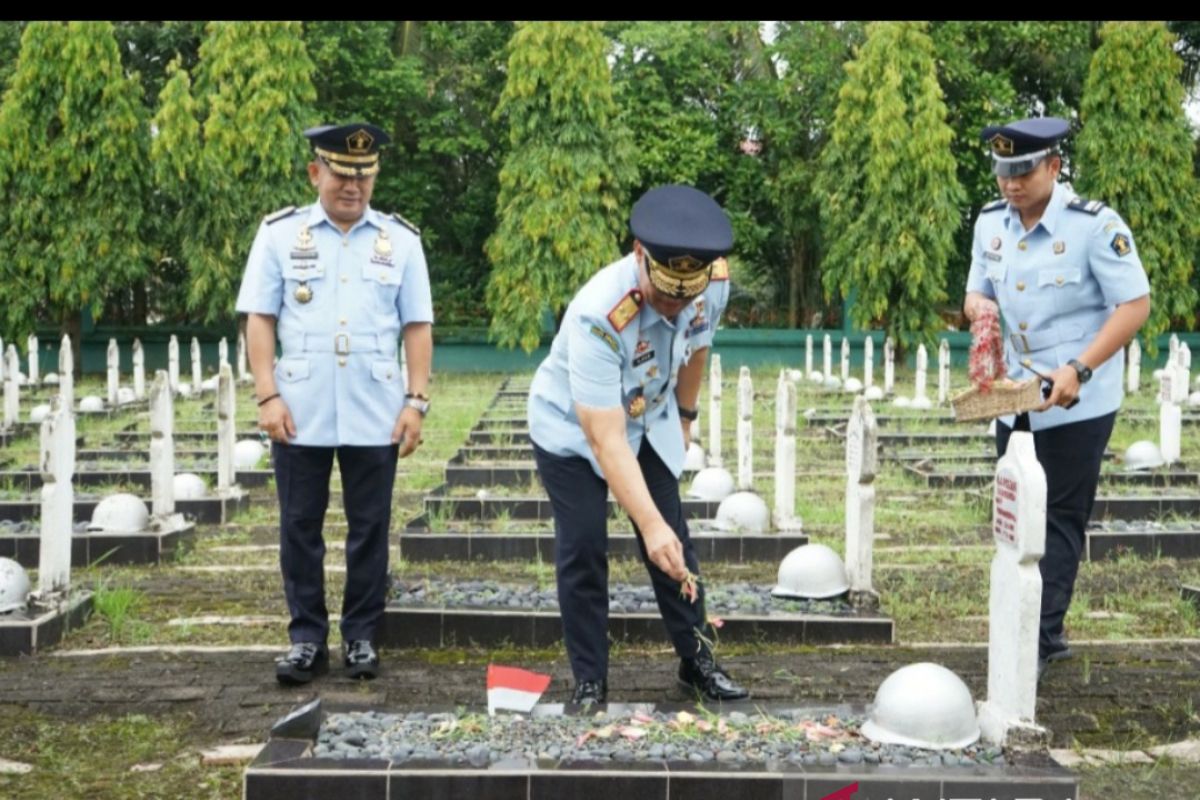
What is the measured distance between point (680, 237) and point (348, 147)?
183 cm

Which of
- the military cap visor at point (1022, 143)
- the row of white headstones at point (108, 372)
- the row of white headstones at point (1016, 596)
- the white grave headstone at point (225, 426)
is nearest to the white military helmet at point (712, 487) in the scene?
the white grave headstone at point (225, 426)

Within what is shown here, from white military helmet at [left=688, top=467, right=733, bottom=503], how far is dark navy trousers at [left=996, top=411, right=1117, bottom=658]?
14.8 ft

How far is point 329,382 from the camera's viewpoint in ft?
19.4

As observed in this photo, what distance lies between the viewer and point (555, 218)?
2988 centimetres

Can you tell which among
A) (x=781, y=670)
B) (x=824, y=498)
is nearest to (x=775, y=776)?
(x=781, y=670)

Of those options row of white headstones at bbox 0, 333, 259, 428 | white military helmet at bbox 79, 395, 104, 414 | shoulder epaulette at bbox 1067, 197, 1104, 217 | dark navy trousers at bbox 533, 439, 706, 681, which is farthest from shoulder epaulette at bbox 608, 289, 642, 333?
white military helmet at bbox 79, 395, 104, 414

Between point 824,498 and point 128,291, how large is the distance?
2586 cm

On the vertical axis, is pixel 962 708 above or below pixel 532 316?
below

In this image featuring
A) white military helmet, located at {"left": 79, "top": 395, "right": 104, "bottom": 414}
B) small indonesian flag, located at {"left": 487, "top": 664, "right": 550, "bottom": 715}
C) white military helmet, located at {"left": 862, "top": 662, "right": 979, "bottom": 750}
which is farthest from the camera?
white military helmet, located at {"left": 79, "top": 395, "right": 104, "bottom": 414}

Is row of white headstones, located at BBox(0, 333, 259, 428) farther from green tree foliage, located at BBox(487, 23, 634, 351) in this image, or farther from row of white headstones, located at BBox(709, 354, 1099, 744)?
row of white headstones, located at BBox(709, 354, 1099, 744)

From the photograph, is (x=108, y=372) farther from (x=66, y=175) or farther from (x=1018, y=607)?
(x=1018, y=607)

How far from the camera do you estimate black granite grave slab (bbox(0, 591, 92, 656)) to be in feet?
21.0

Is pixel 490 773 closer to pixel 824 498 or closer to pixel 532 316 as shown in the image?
pixel 824 498

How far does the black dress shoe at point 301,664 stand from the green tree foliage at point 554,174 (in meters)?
23.9
